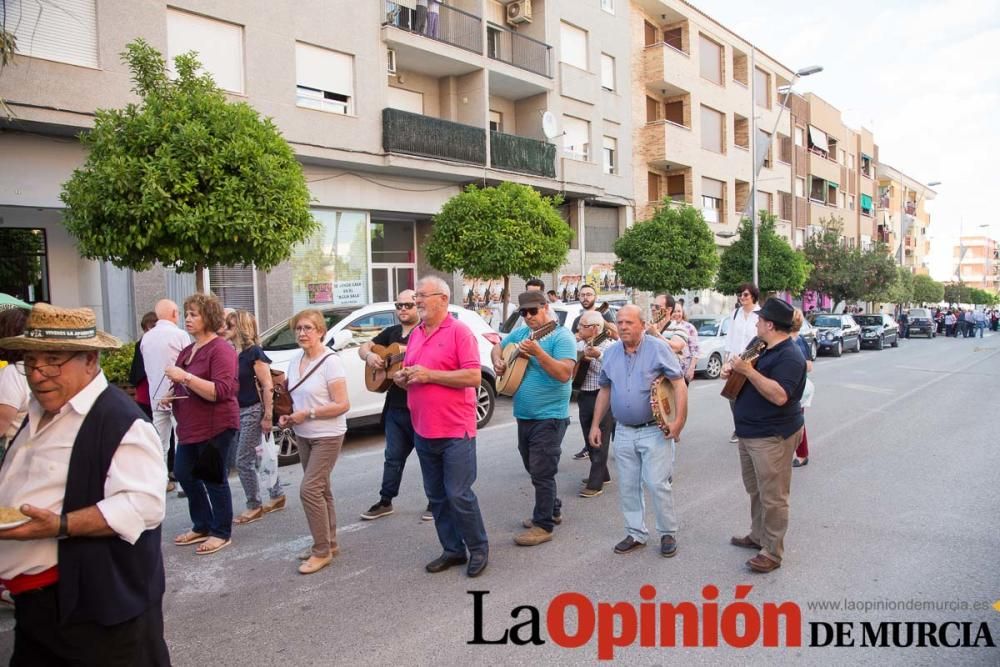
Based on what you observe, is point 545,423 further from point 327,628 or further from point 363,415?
point 363,415

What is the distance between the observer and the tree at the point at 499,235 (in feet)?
48.5

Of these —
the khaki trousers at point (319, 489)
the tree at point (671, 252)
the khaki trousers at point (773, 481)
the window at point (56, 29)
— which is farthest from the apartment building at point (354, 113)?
the khaki trousers at point (773, 481)

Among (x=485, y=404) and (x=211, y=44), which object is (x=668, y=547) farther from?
(x=211, y=44)

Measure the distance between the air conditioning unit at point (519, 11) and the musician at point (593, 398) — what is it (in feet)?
56.0

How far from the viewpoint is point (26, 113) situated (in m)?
11.0

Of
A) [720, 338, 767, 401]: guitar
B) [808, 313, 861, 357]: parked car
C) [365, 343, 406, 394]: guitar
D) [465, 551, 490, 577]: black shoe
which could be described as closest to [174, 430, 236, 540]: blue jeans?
[365, 343, 406, 394]: guitar

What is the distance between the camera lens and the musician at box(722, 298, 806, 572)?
14.5 ft

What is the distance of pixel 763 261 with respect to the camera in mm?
27172

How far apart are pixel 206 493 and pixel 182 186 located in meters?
5.05

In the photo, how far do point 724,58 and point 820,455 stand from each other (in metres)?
28.1

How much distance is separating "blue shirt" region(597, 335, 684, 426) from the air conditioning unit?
18677mm

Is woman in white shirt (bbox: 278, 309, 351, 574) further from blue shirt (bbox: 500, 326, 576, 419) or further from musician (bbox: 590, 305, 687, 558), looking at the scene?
musician (bbox: 590, 305, 687, 558)

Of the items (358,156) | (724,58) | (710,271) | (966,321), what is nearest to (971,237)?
(966,321)

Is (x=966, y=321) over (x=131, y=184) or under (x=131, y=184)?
under
